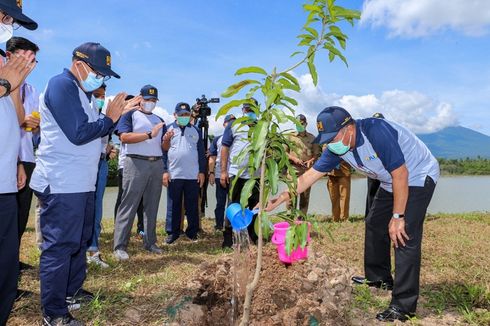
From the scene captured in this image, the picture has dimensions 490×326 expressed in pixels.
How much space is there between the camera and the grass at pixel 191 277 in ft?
10.1

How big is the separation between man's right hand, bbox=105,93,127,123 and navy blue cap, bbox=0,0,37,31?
30.4 inches

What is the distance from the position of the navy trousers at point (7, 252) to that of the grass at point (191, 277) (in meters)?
0.60

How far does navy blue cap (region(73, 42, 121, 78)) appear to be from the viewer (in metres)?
2.95

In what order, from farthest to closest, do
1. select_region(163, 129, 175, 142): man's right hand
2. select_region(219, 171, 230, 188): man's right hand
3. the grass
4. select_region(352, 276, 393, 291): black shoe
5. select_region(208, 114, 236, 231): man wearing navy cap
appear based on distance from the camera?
select_region(208, 114, 236, 231): man wearing navy cap
select_region(219, 171, 230, 188): man's right hand
select_region(163, 129, 175, 142): man's right hand
select_region(352, 276, 393, 291): black shoe
the grass

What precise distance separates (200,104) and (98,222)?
10.8 feet

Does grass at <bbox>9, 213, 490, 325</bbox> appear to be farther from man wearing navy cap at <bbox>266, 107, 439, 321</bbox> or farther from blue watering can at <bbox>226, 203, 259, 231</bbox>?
blue watering can at <bbox>226, 203, 259, 231</bbox>

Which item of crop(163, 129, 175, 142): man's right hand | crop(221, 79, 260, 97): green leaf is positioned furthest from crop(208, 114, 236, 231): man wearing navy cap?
crop(221, 79, 260, 97): green leaf

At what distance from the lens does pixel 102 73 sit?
298 cm

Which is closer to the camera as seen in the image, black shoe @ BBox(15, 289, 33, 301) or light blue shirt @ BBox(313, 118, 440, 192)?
light blue shirt @ BBox(313, 118, 440, 192)

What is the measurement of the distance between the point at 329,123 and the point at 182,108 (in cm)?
315

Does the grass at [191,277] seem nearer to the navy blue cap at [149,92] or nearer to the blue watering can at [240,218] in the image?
the blue watering can at [240,218]

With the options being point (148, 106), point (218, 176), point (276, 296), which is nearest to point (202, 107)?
point (218, 176)

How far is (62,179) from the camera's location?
271 cm

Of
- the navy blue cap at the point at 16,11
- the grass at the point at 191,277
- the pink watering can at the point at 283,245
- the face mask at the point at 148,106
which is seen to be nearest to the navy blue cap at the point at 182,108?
the face mask at the point at 148,106
